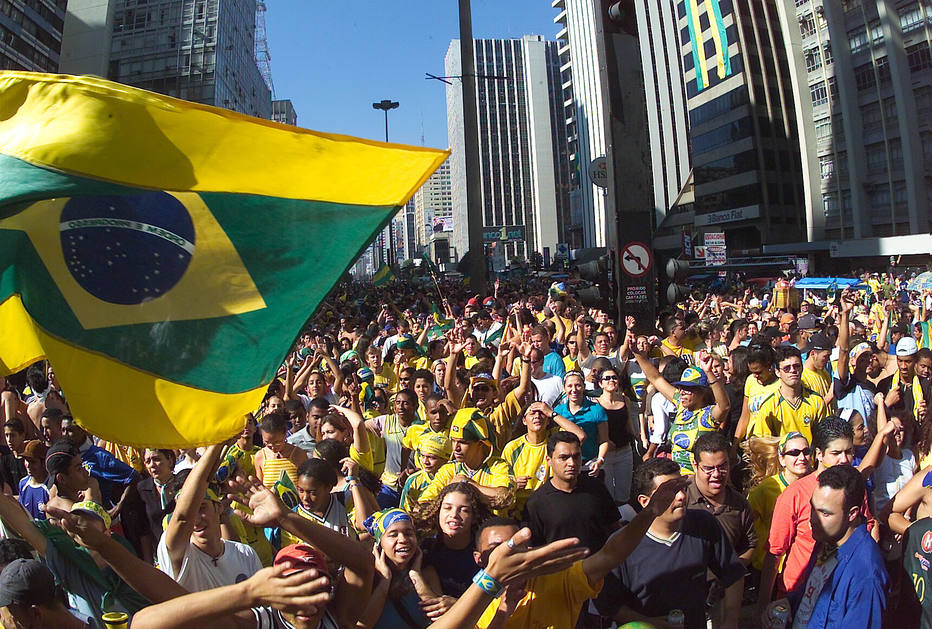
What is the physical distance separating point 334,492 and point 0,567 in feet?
5.76

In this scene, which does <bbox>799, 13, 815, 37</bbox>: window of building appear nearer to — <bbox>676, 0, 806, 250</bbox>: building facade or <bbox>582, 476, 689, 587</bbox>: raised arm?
<bbox>676, 0, 806, 250</bbox>: building facade

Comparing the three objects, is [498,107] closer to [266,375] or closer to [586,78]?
[586,78]

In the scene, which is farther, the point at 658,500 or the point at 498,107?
the point at 498,107

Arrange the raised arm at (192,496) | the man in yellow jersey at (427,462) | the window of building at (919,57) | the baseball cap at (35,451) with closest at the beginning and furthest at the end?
the raised arm at (192,496) < the man in yellow jersey at (427,462) < the baseball cap at (35,451) < the window of building at (919,57)

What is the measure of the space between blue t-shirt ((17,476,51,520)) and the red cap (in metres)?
3.17

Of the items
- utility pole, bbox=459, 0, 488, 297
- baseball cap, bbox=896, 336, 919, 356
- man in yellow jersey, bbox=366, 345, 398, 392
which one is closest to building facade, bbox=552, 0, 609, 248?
utility pole, bbox=459, 0, 488, 297

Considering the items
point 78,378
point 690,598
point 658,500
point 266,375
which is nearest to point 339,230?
point 266,375

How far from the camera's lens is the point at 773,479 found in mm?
4664

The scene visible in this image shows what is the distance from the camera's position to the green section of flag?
3518 millimetres

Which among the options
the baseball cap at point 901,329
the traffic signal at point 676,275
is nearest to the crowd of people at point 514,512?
the baseball cap at point 901,329

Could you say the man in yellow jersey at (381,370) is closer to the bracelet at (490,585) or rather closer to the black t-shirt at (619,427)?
the black t-shirt at (619,427)

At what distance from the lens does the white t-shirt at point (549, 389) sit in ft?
24.6

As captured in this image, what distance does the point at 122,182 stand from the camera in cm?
351

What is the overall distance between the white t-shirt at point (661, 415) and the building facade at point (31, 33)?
188ft
